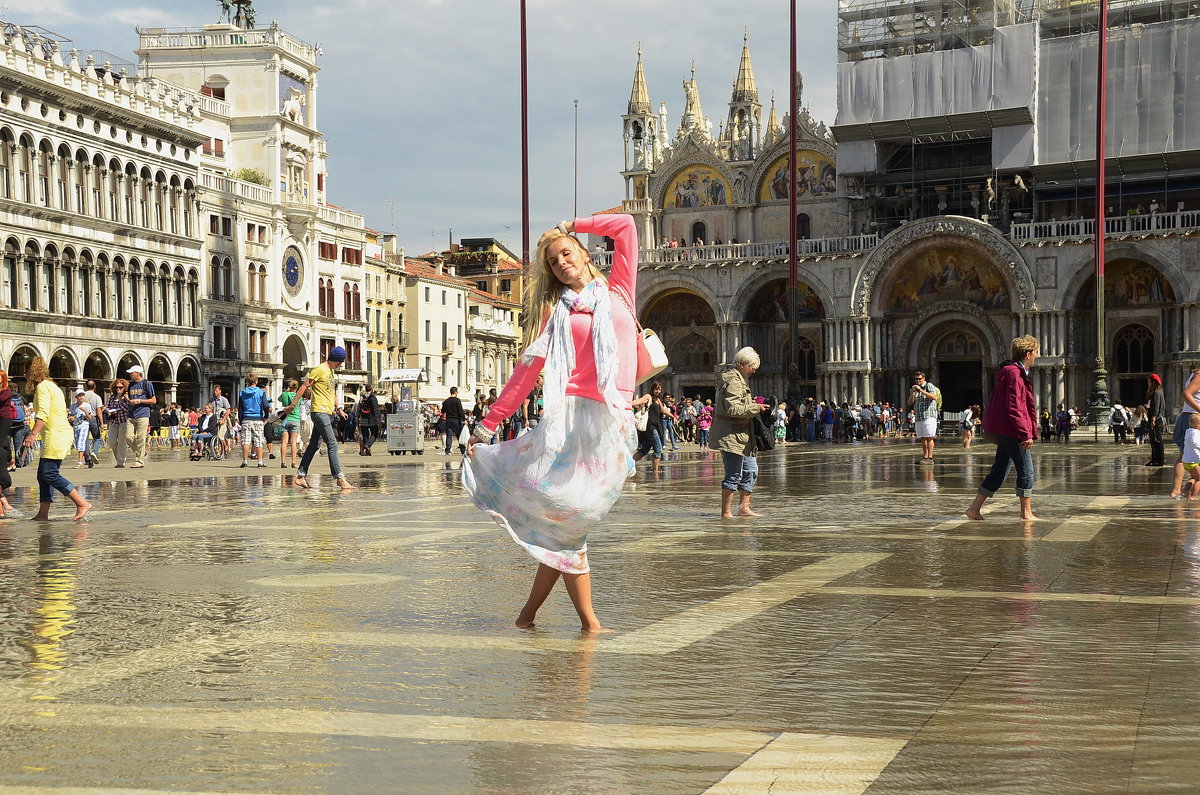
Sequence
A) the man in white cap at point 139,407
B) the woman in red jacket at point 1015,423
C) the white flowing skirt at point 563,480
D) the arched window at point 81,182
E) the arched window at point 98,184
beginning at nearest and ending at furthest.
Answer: the white flowing skirt at point 563,480 → the woman in red jacket at point 1015,423 → the man in white cap at point 139,407 → the arched window at point 81,182 → the arched window at point 98,184

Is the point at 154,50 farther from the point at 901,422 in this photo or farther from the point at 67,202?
the point at 901,422

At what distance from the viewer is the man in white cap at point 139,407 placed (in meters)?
23.3

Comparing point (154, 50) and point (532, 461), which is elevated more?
point (154, 50)

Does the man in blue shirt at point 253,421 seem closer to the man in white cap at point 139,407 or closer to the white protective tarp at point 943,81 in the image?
the man in white cap at point 139,407

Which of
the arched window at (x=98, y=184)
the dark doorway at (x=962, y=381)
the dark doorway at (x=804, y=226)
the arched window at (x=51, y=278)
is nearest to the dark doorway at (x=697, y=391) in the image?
the dark doorway at (x=804, y=226)

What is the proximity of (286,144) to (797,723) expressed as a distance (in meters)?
62.4

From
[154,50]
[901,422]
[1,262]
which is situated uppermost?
[154,50]

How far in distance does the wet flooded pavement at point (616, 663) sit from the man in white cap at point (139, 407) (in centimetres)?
1269

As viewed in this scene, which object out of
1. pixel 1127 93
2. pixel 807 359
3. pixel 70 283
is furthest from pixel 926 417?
pixel 807 359

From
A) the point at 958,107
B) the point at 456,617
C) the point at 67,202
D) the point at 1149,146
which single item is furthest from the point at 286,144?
the point at 456,617

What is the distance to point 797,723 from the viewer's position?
432 centimetres

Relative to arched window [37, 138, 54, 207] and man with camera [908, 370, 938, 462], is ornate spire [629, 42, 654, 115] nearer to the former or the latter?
arched window [37, 138, 54, 207]

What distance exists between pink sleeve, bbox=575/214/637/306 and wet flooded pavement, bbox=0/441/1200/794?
1.54 meters

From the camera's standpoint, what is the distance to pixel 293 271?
207 feet
